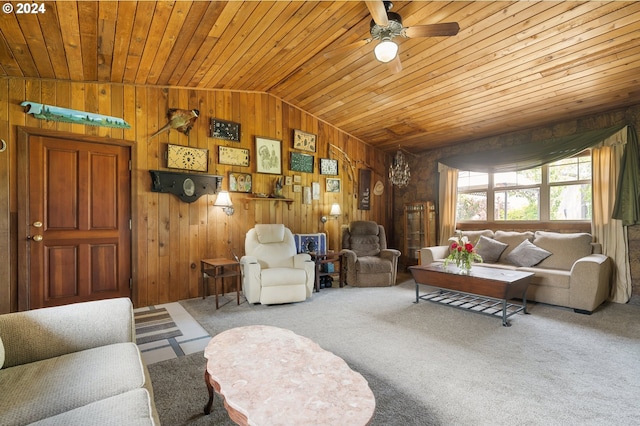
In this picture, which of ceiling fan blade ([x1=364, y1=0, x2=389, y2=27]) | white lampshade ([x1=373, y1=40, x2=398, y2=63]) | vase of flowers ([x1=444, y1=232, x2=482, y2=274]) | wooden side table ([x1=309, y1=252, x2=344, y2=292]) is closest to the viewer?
ceiling fan blade ([x1=364, y1=0, x2=389, y2=27])

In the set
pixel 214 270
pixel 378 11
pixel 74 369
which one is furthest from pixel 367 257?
pixel 74 369

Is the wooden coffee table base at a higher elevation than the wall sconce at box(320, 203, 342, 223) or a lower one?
lower

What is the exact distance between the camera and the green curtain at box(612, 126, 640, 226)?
3.61 metres

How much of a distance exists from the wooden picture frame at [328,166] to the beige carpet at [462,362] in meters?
2.51

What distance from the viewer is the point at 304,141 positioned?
503 cm

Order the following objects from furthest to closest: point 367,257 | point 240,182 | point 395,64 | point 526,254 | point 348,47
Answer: point 367,257 < point 240,182 < point 526,254 < point 395,64 < point 348,47

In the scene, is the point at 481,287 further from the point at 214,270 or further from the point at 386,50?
the point at 214,270

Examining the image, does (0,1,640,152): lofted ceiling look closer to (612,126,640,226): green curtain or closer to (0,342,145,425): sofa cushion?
(612,126,640,226): green curtain

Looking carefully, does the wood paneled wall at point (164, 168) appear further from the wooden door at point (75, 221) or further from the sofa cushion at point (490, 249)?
the sofa cushion at point (490, 249)

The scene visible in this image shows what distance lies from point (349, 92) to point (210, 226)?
2.73m

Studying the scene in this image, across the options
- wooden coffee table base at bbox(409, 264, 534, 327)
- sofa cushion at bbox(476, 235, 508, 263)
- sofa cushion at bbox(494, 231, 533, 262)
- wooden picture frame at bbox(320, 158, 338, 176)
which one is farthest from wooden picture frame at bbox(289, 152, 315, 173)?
sofa cushion at bbox(494, 231, 533, 262)

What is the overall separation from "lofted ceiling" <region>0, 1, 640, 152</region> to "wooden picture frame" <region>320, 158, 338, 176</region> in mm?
1184

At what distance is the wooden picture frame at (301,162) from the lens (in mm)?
4887

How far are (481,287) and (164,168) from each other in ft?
13.2
